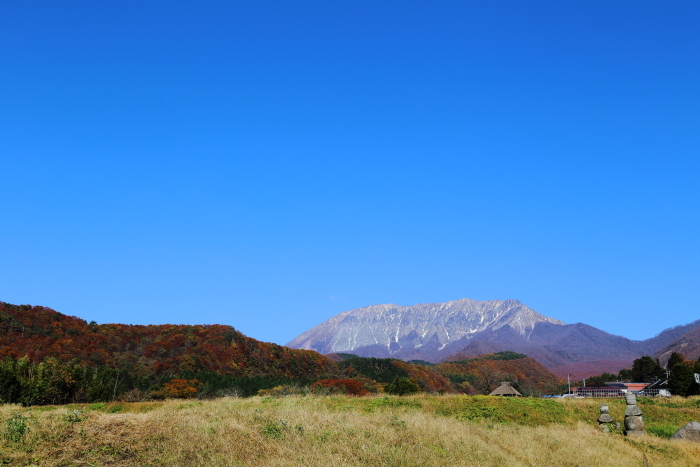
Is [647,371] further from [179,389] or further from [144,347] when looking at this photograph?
[144,347]

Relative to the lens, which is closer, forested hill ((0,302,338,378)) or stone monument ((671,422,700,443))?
stone monument ((671,422,700,443))

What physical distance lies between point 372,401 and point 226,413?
47.8 ft

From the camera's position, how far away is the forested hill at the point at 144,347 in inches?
2776

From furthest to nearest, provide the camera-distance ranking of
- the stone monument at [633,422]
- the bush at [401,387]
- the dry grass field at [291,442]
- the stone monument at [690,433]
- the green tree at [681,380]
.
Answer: the green tree at [681,380], the bush at [401,387], the stone monument at [633,422], the stone monument at [690,433], the dry grass field at [291,442]

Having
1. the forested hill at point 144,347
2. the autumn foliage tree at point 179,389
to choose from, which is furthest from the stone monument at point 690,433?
the forested hill at point 144,347

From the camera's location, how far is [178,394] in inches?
2142

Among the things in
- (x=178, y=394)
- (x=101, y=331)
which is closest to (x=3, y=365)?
(x=178, y=394)

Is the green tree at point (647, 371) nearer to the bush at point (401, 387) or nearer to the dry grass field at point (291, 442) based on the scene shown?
the bush at point (401, 387)

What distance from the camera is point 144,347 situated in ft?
274

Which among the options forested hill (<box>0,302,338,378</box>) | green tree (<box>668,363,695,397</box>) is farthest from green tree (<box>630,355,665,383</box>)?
forested hill (<box>0,302,338,378</box>)

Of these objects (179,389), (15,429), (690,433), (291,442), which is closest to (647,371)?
(179,389)

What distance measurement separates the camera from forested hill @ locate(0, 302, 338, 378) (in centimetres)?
7050

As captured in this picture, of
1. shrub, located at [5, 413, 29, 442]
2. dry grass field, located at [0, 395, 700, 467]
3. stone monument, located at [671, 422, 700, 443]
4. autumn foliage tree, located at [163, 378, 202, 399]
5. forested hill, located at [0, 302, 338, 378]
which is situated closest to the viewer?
shrub, located at [5, 413, 29, 442]

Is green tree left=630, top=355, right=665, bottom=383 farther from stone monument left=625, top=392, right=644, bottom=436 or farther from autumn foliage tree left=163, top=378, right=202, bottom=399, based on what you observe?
stone monument left=625, top=392, right=644, bottom=436
